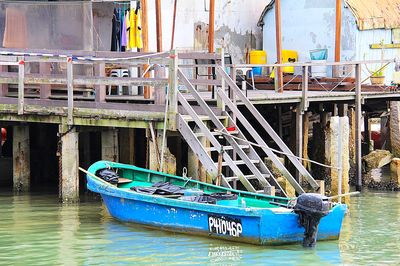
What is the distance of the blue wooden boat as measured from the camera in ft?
55.4

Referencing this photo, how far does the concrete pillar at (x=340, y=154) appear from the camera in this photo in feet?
69.3

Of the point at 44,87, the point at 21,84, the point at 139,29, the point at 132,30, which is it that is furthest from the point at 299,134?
the point at 21,84

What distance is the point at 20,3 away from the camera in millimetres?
23922

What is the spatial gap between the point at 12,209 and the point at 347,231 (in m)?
6.54

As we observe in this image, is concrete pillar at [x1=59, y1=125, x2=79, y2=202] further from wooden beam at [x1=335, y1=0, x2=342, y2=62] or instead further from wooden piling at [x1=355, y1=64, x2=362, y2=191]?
wooden beam at [x1=335, y1=0, x2=342, y2=62]

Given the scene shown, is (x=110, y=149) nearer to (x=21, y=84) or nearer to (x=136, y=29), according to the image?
(x=21, y=84)

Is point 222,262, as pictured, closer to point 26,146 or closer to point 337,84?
point 26,146

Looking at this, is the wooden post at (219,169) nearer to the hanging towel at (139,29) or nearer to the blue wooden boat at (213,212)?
the blue wooden boat at (213,212)

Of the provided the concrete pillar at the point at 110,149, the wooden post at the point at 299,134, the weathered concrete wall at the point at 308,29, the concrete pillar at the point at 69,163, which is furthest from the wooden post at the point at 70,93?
the weathered concrete wall at the point at 308,29

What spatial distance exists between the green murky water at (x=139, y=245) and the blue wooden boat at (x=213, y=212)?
162mm

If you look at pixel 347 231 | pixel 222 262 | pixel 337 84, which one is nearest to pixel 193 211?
pixel 222 262

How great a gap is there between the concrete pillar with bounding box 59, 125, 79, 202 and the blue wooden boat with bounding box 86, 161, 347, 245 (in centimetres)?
105

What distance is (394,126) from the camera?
91.6 feet

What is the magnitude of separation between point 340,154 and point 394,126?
7.32 meters
